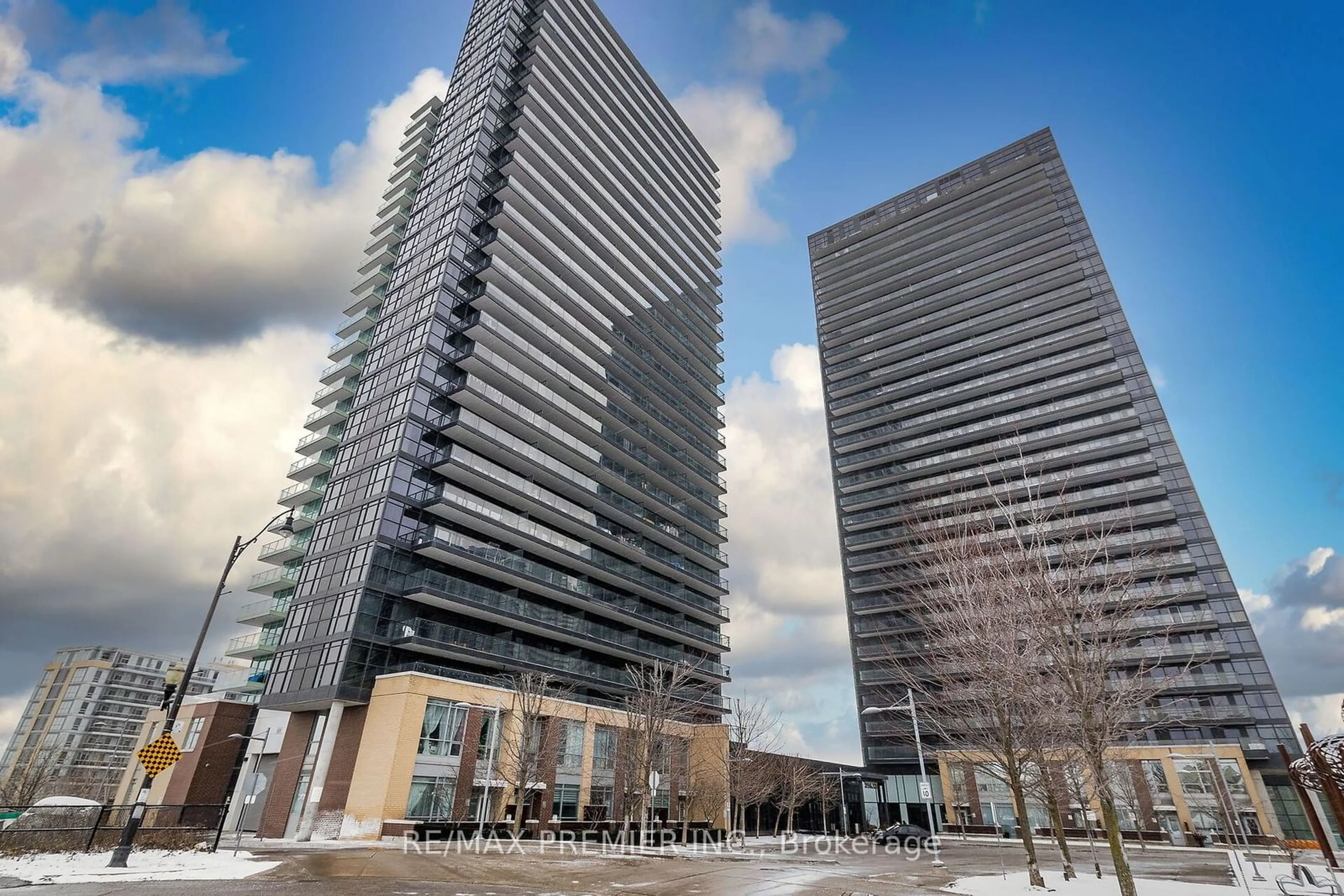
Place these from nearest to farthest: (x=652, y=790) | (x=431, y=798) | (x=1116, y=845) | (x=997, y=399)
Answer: (x=1116, y=845) < (x=652, y=790) < (x=431, y=798) < (x=997, y=399)

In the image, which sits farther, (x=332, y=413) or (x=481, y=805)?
(x=332, y=413)

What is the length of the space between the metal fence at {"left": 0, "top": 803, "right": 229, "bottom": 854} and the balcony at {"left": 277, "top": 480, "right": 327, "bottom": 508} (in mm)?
29691

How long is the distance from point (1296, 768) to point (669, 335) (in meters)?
60.2

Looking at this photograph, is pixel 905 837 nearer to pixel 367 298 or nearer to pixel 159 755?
pixel 159 755

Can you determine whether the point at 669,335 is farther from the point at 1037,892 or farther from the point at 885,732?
the point at 1037,892

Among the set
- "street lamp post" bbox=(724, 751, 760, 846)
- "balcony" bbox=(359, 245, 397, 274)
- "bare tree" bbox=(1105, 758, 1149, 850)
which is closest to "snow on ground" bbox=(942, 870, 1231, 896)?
"bare tree" bbox=(1105, 758, 1149, 850)

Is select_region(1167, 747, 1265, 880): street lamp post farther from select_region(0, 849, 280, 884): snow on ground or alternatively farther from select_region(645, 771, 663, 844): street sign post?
select_region(0, 849, 280, 884): snow on ground

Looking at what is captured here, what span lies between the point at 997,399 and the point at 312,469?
76.6 metres

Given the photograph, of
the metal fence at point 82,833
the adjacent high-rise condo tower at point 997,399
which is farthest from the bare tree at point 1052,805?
the adjacent high-rise condo tower at point 997,399

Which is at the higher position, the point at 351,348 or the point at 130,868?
the point at 351,348

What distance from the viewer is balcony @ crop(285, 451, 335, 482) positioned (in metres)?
58.1

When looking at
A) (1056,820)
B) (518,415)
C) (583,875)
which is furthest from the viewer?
(518,415)

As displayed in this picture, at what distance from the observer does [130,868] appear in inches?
720

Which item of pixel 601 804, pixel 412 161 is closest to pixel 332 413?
pixel 412 161
